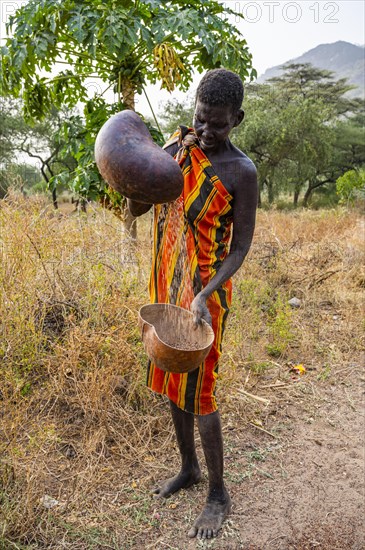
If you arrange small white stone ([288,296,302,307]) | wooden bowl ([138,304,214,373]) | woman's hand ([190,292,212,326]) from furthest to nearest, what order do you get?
small white stone ([288,296,302,307]) → woman's hand ([190,292,212,326]) → wooden bowl ([138,304,214,373])

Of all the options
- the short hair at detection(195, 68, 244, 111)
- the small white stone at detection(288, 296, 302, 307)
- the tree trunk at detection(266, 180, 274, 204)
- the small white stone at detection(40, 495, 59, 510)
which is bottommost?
the tree trunk at detection(266, 180, 274, 204)

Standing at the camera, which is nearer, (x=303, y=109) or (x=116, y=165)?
(x=116, y=165)

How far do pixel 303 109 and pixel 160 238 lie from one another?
51.9ft

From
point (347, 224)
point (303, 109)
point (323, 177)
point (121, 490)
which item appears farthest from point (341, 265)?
point (323, 177)

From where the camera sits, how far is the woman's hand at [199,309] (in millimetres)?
1560

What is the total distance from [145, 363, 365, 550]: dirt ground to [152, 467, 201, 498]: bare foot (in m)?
0.03

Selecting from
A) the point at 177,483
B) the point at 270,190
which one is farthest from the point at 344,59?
the point at 177,483

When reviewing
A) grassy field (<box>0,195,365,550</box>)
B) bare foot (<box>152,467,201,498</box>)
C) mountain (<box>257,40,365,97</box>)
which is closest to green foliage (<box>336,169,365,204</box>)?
grassy field (<box>0,195,365,550</box>)

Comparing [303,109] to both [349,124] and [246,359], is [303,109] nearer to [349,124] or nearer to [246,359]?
[349,124]

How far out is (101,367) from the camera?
2.41 metres

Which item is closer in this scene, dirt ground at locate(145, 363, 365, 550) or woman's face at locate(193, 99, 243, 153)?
woman's face at locate(193, 99, 243, 153)

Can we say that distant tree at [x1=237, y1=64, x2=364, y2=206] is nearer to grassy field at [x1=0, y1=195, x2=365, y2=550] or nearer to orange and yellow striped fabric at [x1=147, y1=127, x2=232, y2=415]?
grassy field at [x1=0, y1=195, x2=365, y2=550]

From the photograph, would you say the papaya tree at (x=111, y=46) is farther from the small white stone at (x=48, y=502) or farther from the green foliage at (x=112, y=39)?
the small white stone at (x=48, y=502)

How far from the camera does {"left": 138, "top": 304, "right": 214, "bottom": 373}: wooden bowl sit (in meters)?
1.44
